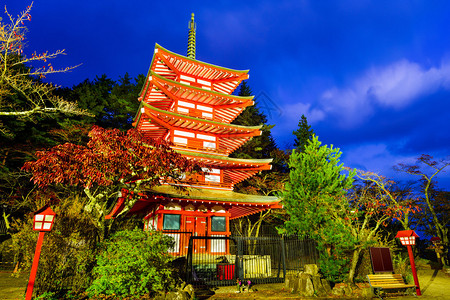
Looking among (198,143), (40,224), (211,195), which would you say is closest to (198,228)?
(211,195)

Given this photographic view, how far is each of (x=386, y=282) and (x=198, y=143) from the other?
14.4 metres

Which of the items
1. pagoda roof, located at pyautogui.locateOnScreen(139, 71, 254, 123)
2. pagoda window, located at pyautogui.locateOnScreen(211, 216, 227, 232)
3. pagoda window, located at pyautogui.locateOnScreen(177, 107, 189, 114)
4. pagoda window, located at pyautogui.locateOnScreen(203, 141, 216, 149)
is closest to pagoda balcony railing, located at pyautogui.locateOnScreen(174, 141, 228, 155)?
pagoda window, located at pyautogui.locateOnScreen(203, 141, 216, 149)

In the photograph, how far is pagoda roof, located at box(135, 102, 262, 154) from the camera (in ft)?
60.3

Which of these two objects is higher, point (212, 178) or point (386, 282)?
point (212, 178)

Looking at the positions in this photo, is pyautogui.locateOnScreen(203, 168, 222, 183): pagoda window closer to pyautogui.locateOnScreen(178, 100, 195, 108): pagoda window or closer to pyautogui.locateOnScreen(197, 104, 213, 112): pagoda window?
pyautogui.locateOnScreen(197, 104, 213, 112): pagoda window

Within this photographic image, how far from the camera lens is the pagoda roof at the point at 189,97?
19.5 m

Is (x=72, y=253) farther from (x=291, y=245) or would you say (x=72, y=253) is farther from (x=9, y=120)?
(x=9, y=120)

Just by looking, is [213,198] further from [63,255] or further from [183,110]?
[63,255]

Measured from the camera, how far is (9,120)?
23422mm

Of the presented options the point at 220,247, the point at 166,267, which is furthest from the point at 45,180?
the point at 220,247

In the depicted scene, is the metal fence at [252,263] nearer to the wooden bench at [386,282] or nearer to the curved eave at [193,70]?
the wooden bench at [386,282]

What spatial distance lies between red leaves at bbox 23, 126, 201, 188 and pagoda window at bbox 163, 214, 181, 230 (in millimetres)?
6588

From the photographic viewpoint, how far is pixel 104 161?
9281mm

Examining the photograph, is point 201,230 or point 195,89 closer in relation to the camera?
point 201,230
